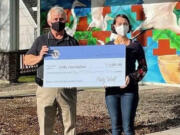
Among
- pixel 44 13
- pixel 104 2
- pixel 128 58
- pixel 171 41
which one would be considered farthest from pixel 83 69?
pixel 44 13

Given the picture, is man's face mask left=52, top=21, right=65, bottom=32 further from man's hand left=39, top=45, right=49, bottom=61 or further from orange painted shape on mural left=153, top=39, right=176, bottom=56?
orange painted shape on mural left=153, top=39, right=176, bottom=56

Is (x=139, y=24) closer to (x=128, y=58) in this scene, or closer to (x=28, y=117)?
(x=28, y=117)

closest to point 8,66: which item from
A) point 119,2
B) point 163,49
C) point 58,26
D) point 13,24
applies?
point 13,24

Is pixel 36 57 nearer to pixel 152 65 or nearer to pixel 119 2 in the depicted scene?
pixel 152 65

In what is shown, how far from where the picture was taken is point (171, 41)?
14.7 m

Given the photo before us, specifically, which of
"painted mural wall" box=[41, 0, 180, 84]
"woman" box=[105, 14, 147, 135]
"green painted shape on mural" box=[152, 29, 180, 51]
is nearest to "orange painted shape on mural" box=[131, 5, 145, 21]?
"painted mural wall" box=[41, 0, 180, 84]

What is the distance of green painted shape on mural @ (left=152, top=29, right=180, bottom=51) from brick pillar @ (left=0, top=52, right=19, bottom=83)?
5000 mm

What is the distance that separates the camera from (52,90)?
5.55 metres

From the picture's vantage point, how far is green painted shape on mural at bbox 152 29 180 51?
14533 mm

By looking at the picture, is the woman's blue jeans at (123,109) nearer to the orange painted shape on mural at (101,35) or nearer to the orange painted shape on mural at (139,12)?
the orange painted shape on mural at (139,12)

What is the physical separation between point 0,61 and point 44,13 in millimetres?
2683

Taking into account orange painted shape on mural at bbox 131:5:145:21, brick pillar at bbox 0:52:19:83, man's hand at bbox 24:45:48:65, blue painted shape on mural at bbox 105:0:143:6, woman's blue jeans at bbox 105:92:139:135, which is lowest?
brick pillar at bbox 0:52:19:83

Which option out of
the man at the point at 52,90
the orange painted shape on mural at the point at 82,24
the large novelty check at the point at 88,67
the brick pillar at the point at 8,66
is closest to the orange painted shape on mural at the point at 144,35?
the orange painted shape on mural at the point at 82,24

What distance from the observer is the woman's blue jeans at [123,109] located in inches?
223
